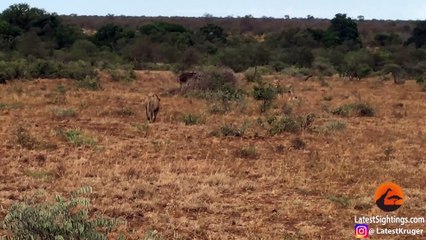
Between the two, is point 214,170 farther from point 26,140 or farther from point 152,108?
point 152,108

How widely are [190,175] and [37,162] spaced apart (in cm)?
218

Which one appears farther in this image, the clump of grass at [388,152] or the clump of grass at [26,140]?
the clump of grass at [26,140]

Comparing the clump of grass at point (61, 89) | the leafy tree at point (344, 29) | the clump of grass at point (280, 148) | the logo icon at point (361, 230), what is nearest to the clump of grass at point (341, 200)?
the logo icon at point (361, 230)

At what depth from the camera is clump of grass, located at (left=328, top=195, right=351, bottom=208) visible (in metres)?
6.04

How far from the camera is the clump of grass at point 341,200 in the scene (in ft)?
19.8

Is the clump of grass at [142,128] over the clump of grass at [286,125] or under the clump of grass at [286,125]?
over

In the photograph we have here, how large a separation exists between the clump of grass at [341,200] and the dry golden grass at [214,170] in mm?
25

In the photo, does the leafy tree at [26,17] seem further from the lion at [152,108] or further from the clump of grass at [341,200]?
the clump of grass at [341,200]

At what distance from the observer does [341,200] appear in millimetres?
6125

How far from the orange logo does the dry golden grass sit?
0.09 m

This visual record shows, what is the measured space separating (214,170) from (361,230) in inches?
99.5

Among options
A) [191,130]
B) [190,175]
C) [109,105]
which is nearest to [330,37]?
[109,105]

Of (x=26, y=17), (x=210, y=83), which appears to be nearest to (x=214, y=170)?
(x=210, y=83)

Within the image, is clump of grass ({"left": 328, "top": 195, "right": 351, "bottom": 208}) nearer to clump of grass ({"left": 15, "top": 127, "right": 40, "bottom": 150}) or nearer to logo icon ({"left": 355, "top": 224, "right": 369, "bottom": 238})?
logo icon ({"left": 355, "top": 224, "right": 369, "bottom": 238})
